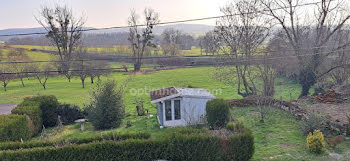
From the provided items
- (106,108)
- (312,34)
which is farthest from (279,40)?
(106,108)

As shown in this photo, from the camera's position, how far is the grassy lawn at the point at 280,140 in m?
7.95

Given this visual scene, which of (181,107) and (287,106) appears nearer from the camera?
(181,107)

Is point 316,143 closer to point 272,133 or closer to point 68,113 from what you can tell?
point 272,133

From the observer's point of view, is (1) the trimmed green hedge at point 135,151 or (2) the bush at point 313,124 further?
(2) the bush at point 313,124

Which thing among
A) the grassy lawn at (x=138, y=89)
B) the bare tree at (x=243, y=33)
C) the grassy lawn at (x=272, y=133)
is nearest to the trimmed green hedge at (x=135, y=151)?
the grassy lawn at (x=272, y=133)

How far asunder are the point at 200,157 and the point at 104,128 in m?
7.79

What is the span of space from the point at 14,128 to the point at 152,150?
6867mm

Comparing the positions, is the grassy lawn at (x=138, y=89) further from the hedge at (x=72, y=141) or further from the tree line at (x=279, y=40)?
the hedge at (x=72, y=141)

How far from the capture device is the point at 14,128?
10.1 metres

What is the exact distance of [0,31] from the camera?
40.7ft

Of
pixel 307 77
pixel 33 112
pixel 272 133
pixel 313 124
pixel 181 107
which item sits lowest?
pixel 272 133

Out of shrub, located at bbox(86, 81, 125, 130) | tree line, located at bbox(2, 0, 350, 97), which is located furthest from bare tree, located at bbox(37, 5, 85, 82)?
shrub, located at bbox(86, 81, 125, 130)

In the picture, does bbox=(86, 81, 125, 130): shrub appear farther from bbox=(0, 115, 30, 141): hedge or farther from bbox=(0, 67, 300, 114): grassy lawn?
bbox=(0, 67, 300, 114): grassy lawn

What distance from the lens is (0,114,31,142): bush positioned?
9516mm
